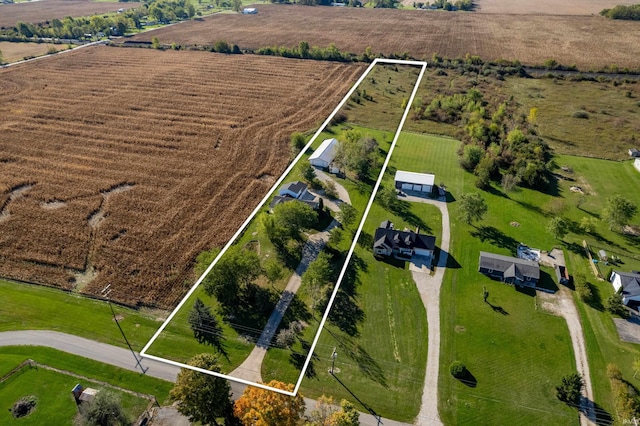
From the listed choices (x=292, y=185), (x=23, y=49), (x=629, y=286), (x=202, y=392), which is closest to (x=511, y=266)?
(x=629, y=286)

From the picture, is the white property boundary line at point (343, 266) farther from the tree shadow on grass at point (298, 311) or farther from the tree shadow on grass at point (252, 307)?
the tree shadow on grass at point (252, 307)

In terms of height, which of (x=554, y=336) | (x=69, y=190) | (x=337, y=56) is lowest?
(x=554, y=336)

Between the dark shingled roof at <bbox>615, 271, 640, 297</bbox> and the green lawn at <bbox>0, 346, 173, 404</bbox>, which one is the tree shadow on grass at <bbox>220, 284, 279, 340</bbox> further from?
the dark shingled roof at <bbox>615, 271, 640, 297</bbox>

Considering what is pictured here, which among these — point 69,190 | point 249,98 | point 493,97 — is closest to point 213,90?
point 249,98

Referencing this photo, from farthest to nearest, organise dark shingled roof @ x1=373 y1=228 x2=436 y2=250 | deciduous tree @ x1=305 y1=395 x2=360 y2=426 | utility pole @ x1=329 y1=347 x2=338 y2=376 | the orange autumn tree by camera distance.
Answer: dark shingled roof @ x1=373 y1=228 x2=436 y2=250
utility pole @ x1=329 y1=347 x2=338 y2=376
deciduous tree @ x1=305 y1=395 x2=360 y2=426
the orange autumn tree

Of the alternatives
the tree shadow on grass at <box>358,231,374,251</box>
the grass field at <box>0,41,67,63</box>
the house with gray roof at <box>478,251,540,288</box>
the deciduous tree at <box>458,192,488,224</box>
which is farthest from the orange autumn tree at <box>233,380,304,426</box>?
the grass field at <box>0,41,67,63</box>

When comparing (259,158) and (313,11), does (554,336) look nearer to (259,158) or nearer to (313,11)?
(259,158)
